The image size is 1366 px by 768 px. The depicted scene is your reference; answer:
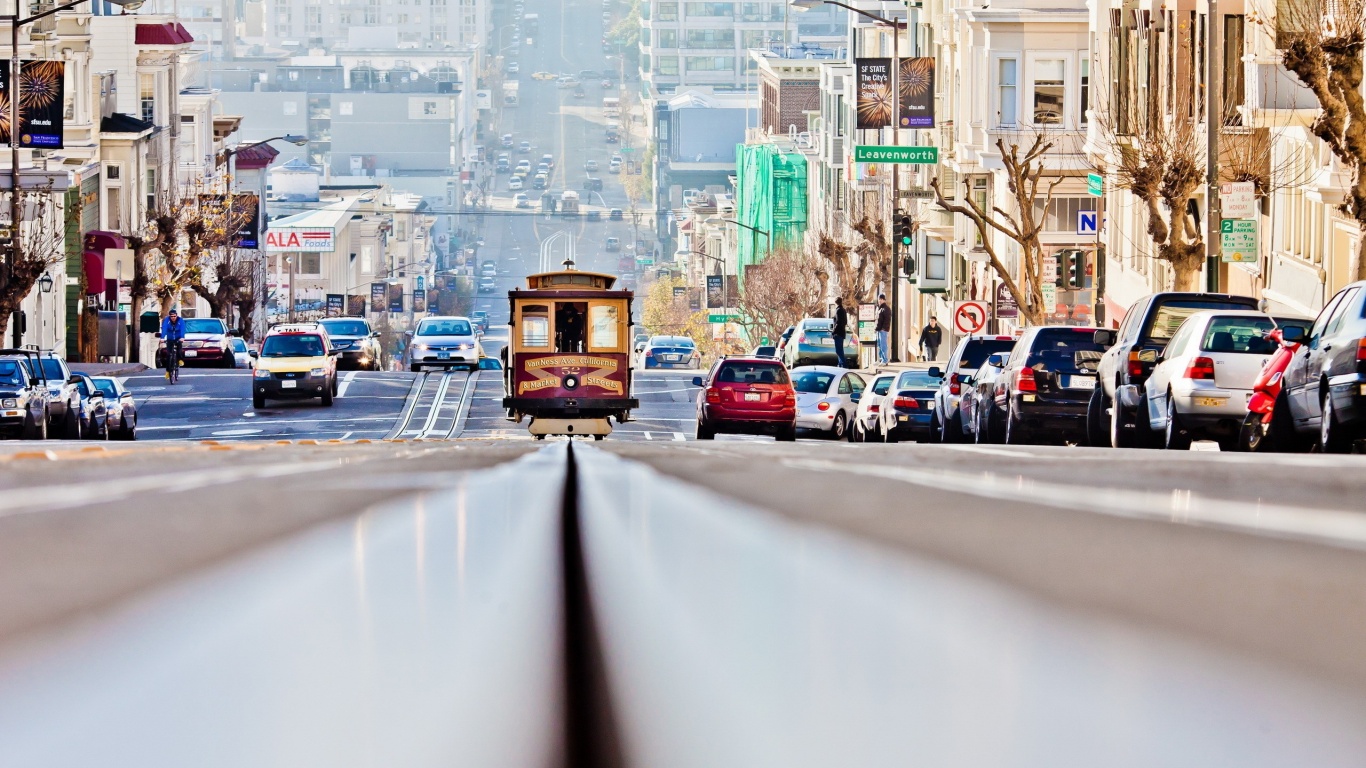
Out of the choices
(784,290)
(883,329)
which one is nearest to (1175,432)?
(883,329)

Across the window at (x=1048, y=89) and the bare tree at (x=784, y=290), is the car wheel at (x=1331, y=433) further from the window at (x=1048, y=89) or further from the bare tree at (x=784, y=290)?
the bare tree at (x=784, y=290)

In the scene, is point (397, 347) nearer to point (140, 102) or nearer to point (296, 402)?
point (140, 102)

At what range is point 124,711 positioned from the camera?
162 centimetres

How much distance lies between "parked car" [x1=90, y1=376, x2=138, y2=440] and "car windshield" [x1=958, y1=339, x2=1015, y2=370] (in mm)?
14915

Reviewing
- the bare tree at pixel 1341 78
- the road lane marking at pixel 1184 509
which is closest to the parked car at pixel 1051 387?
the bare tree at pixel 1341 78

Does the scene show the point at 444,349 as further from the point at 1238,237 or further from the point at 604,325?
the point at 1238,237

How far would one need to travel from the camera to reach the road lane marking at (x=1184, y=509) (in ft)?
8.18

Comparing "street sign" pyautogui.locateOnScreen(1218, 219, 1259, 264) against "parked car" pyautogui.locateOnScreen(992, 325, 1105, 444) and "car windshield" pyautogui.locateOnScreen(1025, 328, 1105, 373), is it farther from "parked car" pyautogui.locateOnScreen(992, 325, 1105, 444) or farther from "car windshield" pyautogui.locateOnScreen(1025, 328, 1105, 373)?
"parked car" pyautogui.locateOnScreen(992, 325, 1105, 444)

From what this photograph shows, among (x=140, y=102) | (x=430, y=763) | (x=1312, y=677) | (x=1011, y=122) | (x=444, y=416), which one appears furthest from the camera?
(x=140, y=102)

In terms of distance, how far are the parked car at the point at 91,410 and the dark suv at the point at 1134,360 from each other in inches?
640

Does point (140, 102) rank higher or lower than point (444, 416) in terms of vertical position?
higher

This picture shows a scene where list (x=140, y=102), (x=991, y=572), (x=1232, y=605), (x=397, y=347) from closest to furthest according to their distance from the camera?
(x=1232, y=605), (x=991, y=572), (x=140, y=102), (x=397, y=347)

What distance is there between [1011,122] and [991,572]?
5652 cm

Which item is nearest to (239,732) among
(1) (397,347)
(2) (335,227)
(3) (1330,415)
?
(3) (1330,415)
